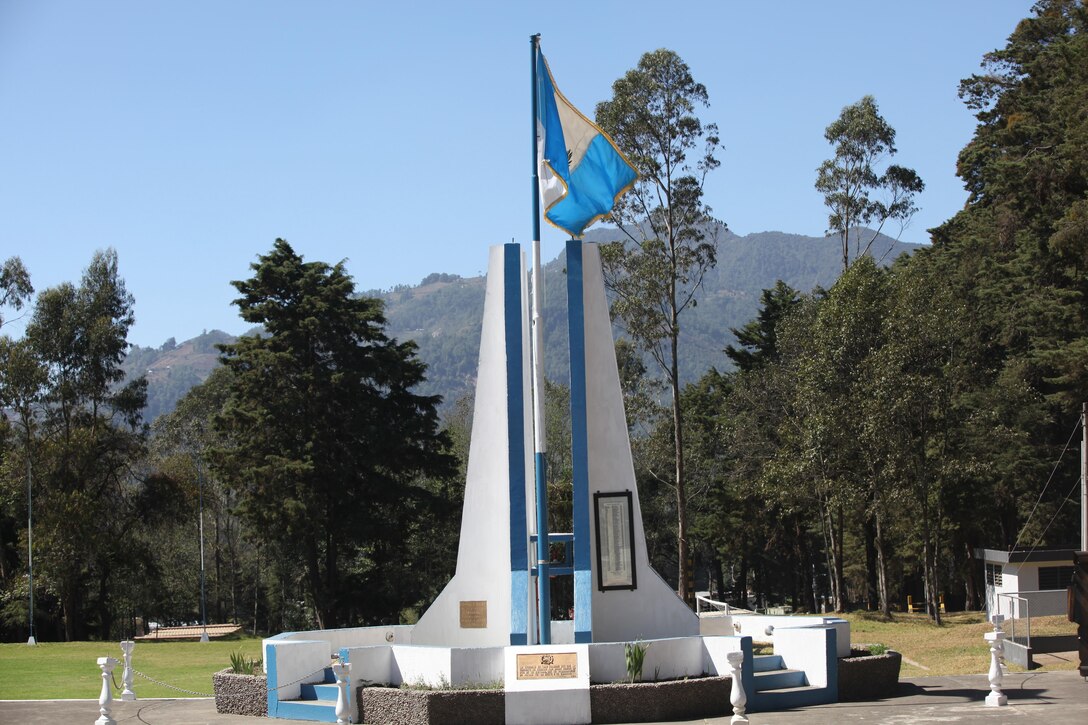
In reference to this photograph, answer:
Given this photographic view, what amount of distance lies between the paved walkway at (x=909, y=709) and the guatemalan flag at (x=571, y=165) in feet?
26.0

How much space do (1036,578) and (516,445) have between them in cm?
1930

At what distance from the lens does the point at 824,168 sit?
50156 millimetres

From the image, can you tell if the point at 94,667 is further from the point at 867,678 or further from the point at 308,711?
the point at 867,678

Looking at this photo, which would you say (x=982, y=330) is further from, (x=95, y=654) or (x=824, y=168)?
(x=95, y=654)

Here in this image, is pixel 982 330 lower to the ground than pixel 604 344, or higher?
higher

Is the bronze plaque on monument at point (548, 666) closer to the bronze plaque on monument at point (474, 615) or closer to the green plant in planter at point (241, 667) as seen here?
the bronze plaque on monument at point (474, 615)

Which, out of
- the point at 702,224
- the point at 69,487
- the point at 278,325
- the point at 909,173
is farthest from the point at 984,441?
the point at 69,487

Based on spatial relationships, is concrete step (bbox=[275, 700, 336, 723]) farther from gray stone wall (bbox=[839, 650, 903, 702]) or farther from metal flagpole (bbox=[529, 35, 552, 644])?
gray stone wall (bbox=[839, 650, 903, 702])

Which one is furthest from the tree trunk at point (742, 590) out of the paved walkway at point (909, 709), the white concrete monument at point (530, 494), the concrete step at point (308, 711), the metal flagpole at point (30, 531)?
the concrete step at point (308, 711)

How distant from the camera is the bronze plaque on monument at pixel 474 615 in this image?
17.8 meters

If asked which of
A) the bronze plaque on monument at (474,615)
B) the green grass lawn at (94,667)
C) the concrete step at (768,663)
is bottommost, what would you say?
the green grass lawn at (94,667)

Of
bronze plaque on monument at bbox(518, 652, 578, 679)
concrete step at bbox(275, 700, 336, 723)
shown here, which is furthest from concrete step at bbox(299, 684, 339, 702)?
bronze plaque on monument at bbox(518, 652, 578, 679)

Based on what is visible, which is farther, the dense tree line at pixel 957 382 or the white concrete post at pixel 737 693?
the dense tree line at pixel 957 382

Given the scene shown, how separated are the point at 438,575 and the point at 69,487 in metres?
14.2
